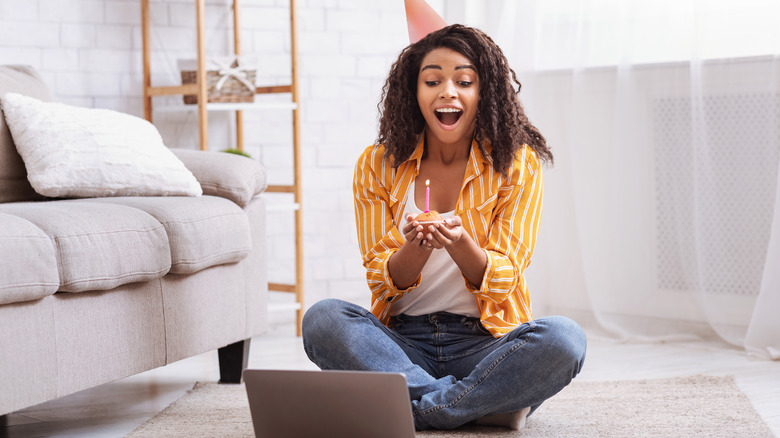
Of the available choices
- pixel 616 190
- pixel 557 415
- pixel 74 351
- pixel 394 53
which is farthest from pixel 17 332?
pixel 394 53

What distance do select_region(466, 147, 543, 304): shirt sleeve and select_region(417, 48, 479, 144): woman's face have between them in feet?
0.43

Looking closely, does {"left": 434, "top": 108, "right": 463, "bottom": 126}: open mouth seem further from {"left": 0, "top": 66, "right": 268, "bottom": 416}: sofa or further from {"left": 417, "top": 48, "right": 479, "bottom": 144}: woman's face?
{"left": 0, "top": 66, "right": 268, "bottom": 416}: sofa

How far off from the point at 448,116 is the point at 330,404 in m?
0.59

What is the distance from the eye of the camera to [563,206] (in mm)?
2932

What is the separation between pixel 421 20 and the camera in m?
1.86

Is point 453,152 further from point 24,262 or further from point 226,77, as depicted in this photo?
point 226,77

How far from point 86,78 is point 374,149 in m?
1.47

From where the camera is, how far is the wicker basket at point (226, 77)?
2.80m

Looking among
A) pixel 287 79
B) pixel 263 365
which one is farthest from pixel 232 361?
pixel 287 79

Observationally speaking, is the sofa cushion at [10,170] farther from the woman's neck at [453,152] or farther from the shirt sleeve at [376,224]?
the woman's neck at [453,152]

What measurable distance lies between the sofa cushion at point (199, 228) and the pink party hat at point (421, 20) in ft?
1.83

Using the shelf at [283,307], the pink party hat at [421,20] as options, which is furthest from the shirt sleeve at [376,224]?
the shelf at [283,307]

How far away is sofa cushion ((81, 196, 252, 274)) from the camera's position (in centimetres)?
184

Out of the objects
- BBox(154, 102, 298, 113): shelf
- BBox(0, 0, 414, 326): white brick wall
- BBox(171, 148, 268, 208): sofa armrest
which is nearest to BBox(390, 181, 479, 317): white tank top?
BBox(171, 148, 268, 208): sofa armrest
